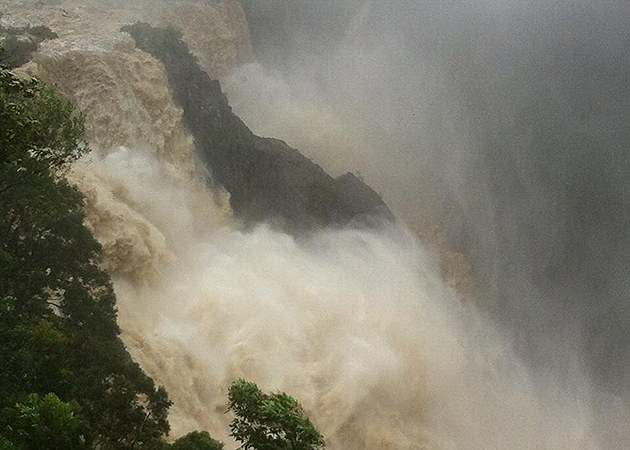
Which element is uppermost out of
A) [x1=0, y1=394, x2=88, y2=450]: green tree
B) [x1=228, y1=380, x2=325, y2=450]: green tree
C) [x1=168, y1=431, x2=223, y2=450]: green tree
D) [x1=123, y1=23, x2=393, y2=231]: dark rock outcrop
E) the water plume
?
[x1=123, y1=23, x2=393, y2=231]: dark rock outcrop

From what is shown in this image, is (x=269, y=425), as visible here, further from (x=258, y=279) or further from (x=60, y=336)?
(x=258, y=279)

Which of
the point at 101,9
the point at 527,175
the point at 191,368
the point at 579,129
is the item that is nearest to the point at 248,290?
the point at 191,368

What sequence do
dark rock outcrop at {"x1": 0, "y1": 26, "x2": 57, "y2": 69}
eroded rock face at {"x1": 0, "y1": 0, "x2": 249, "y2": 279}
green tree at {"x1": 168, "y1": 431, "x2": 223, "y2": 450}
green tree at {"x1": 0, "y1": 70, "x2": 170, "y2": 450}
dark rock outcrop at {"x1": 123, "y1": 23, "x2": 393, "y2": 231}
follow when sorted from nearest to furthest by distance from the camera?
green tree at {"x1": 168, "y1": 431, "x2": 223, "y2": 450}
green tree at {"x1": 0, "y1": 70, "x2": 170, "y2": 450}
eroded rock face at {"x1": 0, "y1": 0, "x2": 249, "y2": 279}
dark rock outcrop at {"x1": 0, "y1": 26, "x2": 57, "y2": 69}
dark rock outcrop at {"x1": 123, "y1": 23, "x2": 393, "y2": 231}

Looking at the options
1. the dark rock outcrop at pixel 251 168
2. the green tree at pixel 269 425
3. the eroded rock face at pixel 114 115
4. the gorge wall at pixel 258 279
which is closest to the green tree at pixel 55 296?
the green tree at pixel 269 425

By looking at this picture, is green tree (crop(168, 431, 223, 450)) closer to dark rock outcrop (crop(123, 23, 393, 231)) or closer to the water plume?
the water plume

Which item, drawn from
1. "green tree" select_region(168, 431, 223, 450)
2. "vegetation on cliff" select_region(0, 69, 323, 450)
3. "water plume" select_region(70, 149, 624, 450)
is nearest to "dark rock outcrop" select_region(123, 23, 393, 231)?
"water plume" select_region(70, 149, 624, 450)
